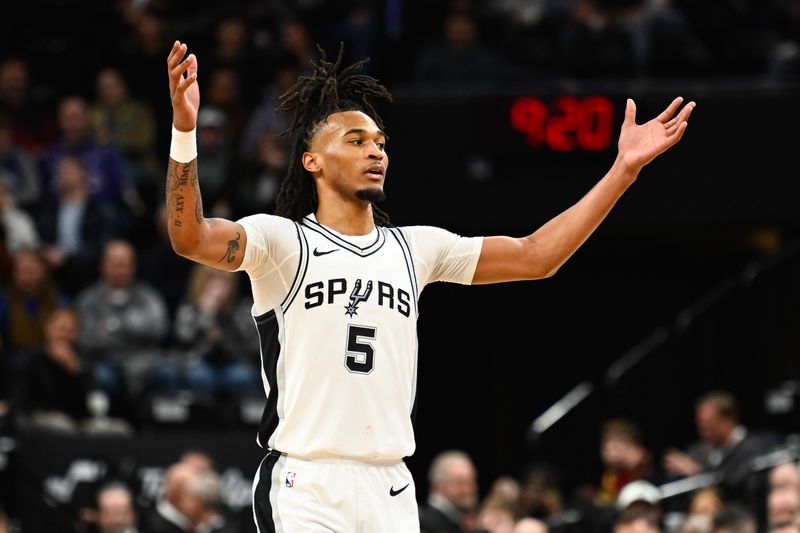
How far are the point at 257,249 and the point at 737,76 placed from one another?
1094cm

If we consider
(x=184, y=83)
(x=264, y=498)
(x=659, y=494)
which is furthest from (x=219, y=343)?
(x=184, y=83)

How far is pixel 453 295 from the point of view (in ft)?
59.9

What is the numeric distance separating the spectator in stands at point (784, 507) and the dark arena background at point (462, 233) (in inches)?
26.8

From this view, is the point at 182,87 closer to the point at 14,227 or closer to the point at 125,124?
the point at 14,227

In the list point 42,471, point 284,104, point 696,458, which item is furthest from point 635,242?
point 284,104

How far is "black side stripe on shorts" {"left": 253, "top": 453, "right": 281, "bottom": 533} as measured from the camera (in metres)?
6.31

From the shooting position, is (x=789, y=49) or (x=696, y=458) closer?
(x=696, y=458)

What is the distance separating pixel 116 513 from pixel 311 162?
623 cm

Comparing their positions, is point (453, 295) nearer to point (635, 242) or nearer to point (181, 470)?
point (635, 242)

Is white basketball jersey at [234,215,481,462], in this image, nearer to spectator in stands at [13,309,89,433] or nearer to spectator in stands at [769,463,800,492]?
spectator in stands at [769,463,800,492]

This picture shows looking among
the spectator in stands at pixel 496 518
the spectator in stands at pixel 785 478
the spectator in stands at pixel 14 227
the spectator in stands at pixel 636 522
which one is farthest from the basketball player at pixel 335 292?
the spectator in stands at pixel 14 227

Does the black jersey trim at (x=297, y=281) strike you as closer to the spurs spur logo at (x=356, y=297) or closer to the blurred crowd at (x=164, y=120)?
the spurs spur logo at (x=356, y=297)

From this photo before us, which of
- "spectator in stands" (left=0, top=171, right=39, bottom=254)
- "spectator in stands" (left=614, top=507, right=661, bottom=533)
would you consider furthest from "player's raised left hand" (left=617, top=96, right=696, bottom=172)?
"spectator in stands" (left=0, top=171, right=39, bottom=254)

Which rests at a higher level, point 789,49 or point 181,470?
point 789,49
